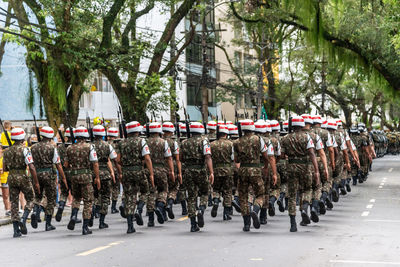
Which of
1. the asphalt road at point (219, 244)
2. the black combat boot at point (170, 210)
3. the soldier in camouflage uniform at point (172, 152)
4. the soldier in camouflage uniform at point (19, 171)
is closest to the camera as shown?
the asphalt road at point (219, 244)

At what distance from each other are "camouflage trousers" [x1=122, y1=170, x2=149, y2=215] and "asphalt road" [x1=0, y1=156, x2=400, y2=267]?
19.4 inches

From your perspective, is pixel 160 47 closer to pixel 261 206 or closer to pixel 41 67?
pixel 41 67

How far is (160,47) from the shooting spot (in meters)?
20.3

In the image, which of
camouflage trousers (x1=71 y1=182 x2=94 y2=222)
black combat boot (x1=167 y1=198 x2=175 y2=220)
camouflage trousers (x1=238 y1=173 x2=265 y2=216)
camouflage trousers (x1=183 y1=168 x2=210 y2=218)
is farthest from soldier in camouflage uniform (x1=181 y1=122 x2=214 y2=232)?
camouflage trousers (x1=71 y1=182 x2=94 y2=222)

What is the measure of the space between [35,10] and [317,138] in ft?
30.7

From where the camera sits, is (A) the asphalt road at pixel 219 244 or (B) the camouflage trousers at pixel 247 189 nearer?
(A) the asphalt road at pixel 219 244

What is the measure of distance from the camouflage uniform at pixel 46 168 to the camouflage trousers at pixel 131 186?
1454 millimetres

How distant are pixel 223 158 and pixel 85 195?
289 cm

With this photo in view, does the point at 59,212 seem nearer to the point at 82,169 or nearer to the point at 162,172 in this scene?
the point at 82,169

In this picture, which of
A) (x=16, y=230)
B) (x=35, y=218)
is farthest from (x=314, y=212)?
(x=16, y=230)

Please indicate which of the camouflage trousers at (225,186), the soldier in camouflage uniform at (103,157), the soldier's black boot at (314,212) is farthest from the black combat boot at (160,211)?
the soldier's black boot at (314,212)

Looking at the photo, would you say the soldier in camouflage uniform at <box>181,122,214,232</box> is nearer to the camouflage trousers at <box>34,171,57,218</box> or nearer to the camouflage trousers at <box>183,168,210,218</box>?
the camouflage trousers at <box>183,168,210,218</box>

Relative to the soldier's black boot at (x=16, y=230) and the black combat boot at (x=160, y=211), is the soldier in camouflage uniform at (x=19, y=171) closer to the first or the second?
the soldier's black boot at (x=16, y=230)

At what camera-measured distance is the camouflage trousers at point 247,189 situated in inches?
456
